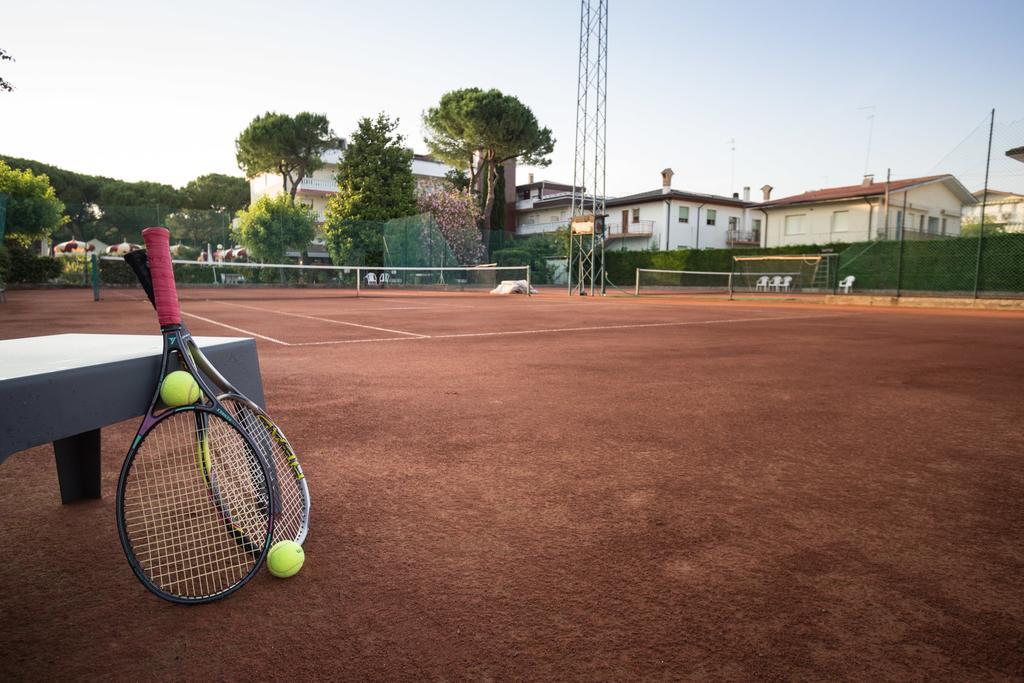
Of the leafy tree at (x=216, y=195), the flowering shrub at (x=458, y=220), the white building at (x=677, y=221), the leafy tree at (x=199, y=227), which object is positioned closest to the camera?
the leafy tree at (x=199, y=227)

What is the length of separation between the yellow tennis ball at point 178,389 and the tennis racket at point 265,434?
6cm

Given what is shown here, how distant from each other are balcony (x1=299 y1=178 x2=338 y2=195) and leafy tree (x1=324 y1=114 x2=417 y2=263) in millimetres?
18545

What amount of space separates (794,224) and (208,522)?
49176mm

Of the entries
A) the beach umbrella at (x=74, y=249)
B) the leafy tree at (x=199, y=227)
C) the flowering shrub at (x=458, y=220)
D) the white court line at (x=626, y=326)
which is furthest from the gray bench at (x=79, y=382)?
the flowering shrub at (x=458, y=220)

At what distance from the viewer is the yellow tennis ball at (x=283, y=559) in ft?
6.46

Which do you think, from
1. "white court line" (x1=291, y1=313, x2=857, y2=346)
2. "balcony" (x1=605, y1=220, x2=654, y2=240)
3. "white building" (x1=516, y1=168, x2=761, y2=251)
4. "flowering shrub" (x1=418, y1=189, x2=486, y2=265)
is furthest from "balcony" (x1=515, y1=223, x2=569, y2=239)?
"white court line" (x1=291, y1=313, x2=857, y2=346)

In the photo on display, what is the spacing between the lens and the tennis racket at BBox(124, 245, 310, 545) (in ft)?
6.26

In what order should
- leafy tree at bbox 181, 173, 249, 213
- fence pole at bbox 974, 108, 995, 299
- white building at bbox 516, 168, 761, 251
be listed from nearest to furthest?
fence pole at bbox 974, 108, 995, 299, white building at bbox 516, 168, 761, 251, leafy tree at bbox 181, 173, 249, 213

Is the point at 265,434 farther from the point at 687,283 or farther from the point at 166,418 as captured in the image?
the point at 687,283

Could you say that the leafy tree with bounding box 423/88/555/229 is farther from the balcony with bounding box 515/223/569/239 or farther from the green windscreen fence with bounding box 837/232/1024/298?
the green windscreen fence with bounding box 837/232/1024/298

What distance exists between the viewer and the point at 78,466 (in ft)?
8.63

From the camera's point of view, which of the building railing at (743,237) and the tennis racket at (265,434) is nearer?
the tennis racket at (265,434)

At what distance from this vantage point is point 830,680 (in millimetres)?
1522

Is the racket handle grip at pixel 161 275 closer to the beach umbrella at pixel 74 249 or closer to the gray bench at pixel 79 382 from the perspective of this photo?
the gray bench at pixel 79 382
